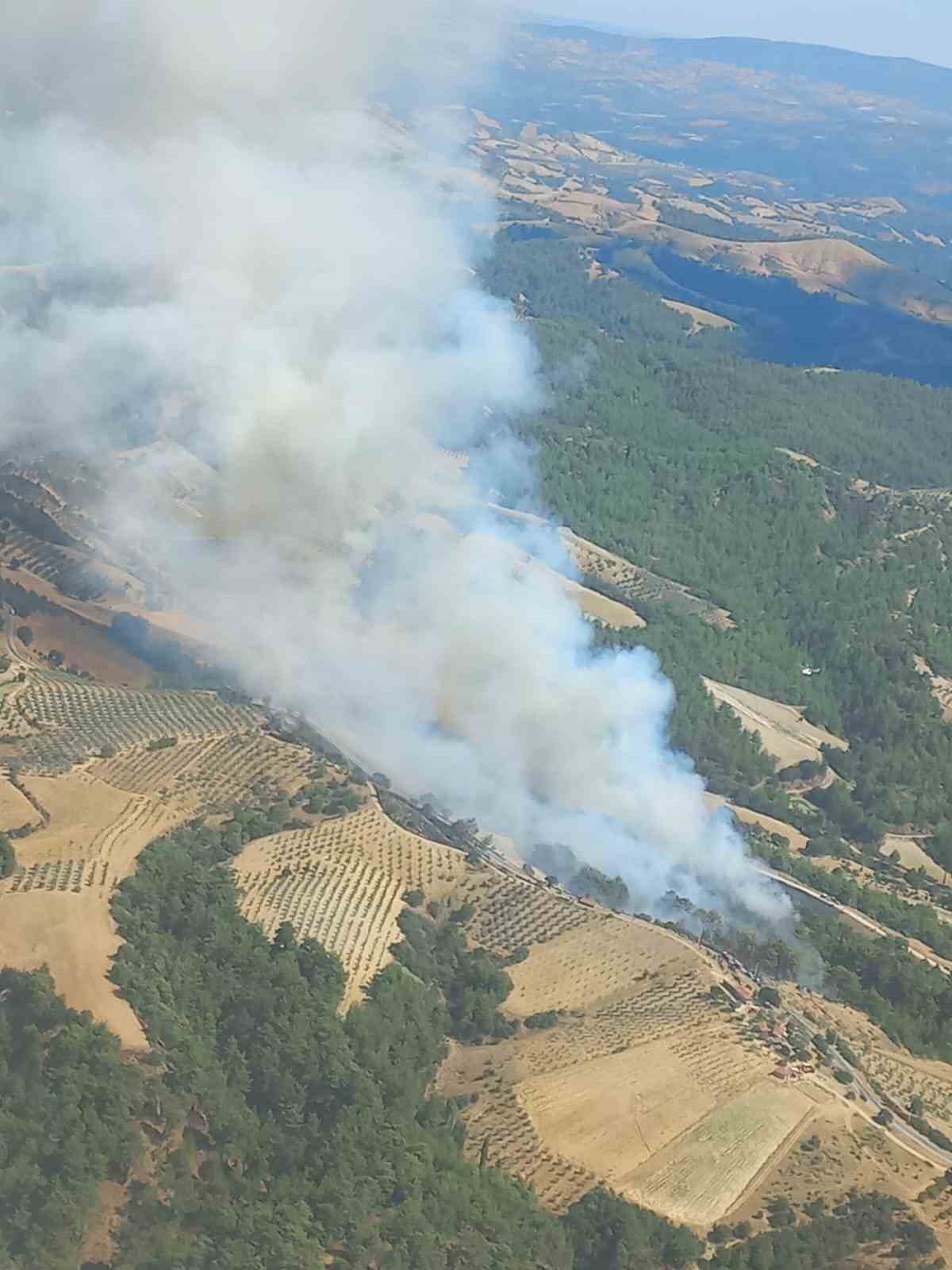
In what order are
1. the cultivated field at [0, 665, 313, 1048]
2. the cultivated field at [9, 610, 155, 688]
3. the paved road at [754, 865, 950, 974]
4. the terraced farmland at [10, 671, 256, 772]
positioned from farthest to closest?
the cultivated field at [9, 610, 155, 688] < the paved road at [754, 865, 950, 974] < the terraced farmland at [10, 671, 256, 772] < the cultivated field at [0, 665, 313, 1048]

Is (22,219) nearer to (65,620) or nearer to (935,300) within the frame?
(65,620)

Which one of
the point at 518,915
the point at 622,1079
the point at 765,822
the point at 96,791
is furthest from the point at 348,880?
the point at 765,822

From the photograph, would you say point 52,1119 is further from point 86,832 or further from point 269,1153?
point 86,832

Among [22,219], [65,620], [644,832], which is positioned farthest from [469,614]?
[22,219]

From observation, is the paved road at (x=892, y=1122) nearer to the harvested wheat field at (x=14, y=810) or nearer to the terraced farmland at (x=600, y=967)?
the terraced farmland at (x=600, y=967)

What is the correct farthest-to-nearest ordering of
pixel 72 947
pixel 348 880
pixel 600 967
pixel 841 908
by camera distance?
1. pixel 841 908
2. pixel 348 880
3. pixel 600 967
4. pixel 72 947

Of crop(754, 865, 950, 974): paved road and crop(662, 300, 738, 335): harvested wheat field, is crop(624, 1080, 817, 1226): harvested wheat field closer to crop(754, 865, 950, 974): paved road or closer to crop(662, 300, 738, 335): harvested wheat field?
crop(754, 865, 950, 974): paved road

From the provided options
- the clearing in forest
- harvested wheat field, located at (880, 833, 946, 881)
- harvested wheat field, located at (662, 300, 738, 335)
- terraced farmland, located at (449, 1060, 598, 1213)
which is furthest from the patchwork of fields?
harvested wheat field, located at (662, 300, 738, 335)
